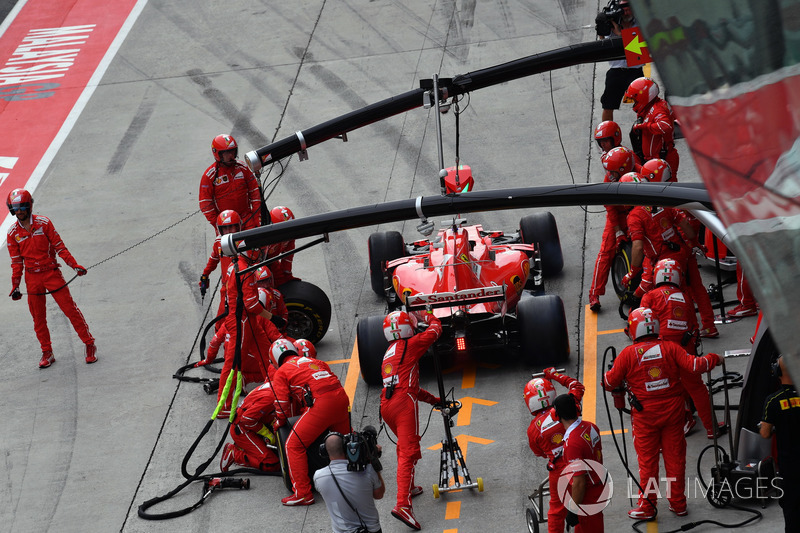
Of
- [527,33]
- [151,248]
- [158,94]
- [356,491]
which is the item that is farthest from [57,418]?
[527,33]

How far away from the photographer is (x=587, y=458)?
7.88 m

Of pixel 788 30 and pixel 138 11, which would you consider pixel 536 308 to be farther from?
pixel 138 11

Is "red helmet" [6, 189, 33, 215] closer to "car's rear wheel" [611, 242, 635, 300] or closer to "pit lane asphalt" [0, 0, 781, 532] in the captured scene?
"pit lane asphalt" [0, 0, 781, 532]

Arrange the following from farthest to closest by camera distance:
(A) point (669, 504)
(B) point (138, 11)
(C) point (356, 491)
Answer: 1. (B) point (138, 11)
2. (A) point (669, 504)
3. (C) point (356, 491)

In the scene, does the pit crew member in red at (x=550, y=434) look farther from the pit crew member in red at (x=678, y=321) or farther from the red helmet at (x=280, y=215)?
the red helmet at (x=280, y=215)

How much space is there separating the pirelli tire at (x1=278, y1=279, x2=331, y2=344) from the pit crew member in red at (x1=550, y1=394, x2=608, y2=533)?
4.72m

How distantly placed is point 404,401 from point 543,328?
2.24 metres

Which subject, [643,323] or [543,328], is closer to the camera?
[643,323]

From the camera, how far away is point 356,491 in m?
7.97

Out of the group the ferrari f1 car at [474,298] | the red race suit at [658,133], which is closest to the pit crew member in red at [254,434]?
the ferrari f1 car at [474,298]

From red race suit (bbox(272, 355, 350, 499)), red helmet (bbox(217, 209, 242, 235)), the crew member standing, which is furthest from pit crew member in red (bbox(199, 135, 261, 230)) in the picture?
the crew member standing

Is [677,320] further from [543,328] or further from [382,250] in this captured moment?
[382,250]

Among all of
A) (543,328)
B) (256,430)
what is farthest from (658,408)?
(256,430)

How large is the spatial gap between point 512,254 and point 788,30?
30.9 ft
